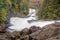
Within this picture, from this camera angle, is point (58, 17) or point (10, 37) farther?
point (58, 17)

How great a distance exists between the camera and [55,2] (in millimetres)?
42438

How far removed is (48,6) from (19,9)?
52.5 ft

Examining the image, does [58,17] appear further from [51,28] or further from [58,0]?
[51,28]

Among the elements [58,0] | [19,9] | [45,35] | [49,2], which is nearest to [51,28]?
[45,35]

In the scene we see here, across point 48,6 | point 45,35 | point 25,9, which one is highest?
point 45,35

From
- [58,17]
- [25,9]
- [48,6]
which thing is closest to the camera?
[58,17]

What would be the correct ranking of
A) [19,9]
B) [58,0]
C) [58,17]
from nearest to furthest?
[58,17], [58,0], [19,9]

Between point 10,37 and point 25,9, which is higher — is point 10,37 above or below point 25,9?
above

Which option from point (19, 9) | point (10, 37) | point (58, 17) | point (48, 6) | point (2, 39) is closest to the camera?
point (2, 39)

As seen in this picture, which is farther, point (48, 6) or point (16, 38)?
point (48, 6)

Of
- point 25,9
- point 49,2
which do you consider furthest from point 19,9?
point 49,2

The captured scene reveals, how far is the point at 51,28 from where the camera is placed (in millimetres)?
14477

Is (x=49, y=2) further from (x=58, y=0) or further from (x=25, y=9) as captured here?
(x=25, y=9)

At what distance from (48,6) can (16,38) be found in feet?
79.9
